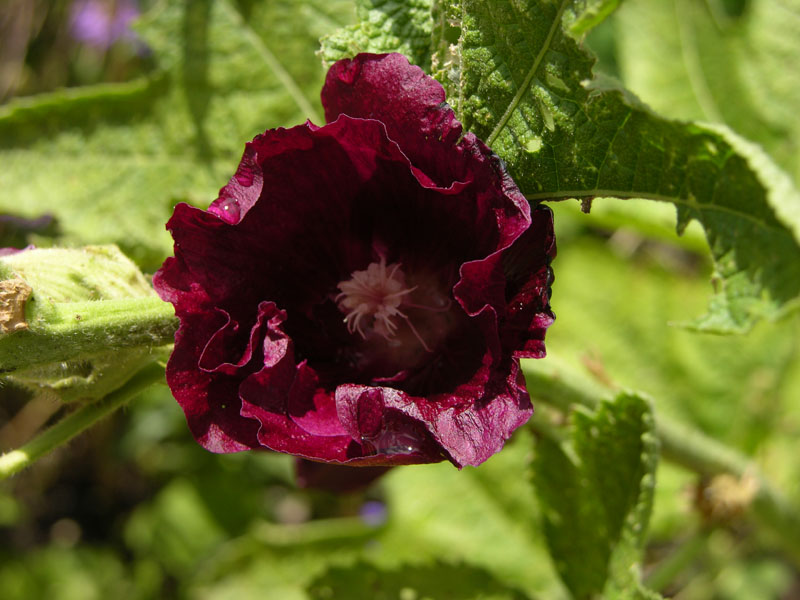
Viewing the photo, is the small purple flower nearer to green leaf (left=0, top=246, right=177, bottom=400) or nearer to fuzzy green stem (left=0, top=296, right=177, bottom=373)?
green leaf (left=0, top=246, right=177, bottom=400)

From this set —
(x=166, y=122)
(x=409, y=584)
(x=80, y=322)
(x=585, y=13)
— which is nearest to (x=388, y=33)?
(x=585, y=13)

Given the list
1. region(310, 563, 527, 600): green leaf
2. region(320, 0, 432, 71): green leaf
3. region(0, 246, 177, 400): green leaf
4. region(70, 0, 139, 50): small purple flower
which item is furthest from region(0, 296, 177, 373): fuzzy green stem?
region(70, 0, 139, 50): small purple flower

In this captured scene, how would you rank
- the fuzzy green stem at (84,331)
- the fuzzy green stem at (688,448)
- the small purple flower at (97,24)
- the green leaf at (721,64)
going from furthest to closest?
the small purple flower at (97,24) → the green leaf at (721,64) → the fuzzy green stem at (688,448) → the fuzzy green stem at (84,331)

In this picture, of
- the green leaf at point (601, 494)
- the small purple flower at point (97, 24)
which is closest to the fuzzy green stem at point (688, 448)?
the green leaf at point (601, 494)

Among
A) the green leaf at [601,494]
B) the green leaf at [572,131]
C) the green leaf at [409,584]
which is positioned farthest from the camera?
the green leaf at [409,584]

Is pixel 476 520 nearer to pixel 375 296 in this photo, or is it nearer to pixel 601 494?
pixel 601 494

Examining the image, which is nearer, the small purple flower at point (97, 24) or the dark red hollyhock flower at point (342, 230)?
the dark red hollyhock flower at point (342, 230)

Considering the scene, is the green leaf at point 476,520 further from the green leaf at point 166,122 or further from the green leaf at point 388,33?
the green leaf at point 388,33
